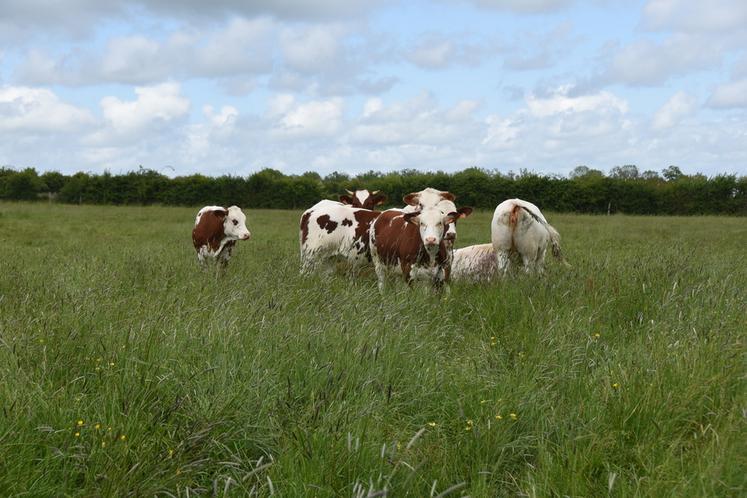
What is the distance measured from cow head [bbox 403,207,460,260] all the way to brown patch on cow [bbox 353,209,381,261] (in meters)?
1.57

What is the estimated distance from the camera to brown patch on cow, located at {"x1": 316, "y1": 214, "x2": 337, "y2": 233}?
10.9 metres

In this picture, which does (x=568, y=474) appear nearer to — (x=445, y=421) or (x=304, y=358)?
(x=445, y=421)

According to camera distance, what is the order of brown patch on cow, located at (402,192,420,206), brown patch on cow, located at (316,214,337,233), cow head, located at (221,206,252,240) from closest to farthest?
brown patch on cow, located at (402,192,420,206) → brown patch on cow, located at (316,214,337,233) → cow head, located at (221,206,252,240)

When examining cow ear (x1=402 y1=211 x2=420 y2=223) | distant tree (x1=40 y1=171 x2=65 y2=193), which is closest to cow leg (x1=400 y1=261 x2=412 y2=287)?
cow ear (x1=402 y1=211 x2=420 y2=223)

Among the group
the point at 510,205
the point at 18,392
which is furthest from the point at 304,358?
the point at 510,205

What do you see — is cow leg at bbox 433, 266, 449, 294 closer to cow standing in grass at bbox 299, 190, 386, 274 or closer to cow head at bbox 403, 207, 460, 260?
cow head at bbox 403, 207, 460, 260

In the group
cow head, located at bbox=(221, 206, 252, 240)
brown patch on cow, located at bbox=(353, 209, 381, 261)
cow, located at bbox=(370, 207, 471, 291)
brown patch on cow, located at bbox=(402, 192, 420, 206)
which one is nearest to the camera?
cow, located at bbox=(370, 207, 471, 291)

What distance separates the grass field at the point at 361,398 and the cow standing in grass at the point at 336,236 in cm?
414

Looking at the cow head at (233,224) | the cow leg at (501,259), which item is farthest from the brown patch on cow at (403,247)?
the cow head at (233,224)

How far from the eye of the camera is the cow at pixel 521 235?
9.85 m

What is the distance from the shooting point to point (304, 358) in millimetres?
4422

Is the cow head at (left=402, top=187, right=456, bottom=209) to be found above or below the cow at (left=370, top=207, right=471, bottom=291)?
above

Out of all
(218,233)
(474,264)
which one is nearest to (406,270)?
(474,264)

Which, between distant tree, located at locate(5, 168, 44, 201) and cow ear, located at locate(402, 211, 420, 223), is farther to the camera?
distant tree, located at locate(5, 168, 44, 201)
